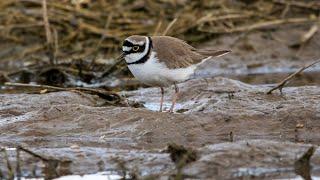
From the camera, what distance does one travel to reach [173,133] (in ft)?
25.5

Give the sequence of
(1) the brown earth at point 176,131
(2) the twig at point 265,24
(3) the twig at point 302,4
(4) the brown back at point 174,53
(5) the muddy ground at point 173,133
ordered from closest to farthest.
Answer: (5) the muddy ground at point 173,133
(1) the brown earth at point 176,131
(4) the brown back at point 174,53
(2) the twig at point 265,24
(3) the twig at point 302,4

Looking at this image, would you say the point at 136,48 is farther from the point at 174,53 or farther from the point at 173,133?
the point at 173,133

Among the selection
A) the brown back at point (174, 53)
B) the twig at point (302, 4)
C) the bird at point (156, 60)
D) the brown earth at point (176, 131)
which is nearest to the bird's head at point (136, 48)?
the bird at point (156, 60)

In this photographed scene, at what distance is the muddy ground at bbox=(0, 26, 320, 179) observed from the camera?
6465 millimetres

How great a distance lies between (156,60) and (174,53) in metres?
0.30

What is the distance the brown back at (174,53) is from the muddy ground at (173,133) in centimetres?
52

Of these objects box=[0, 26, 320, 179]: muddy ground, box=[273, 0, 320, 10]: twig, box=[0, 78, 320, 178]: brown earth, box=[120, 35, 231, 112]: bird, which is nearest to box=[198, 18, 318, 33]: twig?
box=[273, 0, 320, 10]: twig

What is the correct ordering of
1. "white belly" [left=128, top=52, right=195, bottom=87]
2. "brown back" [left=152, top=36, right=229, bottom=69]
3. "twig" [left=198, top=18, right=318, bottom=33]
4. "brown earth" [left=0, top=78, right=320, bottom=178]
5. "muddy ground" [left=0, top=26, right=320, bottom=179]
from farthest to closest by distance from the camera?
"twig" [left=198, top=18, right=318, bottom=33] → "brown back" [left=152, top=36, right=229, bottom=69] → "white belly" [left=128, top=52, right=195, bottom=87] → "brown earth" [left=0, top=78, right=320, bottom=178] → "muddy ground" [left=0, top=26, right=320, bottom=179]

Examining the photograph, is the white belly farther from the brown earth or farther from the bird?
Answer: the brown earth

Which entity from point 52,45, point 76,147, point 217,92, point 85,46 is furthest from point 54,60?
point 76,147

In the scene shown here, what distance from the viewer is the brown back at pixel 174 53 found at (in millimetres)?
8219

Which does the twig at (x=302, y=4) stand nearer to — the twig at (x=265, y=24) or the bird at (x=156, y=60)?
the twig at (x=265, y=24)

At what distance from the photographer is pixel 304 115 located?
798cm

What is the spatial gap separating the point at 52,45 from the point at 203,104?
3959 millimetres
